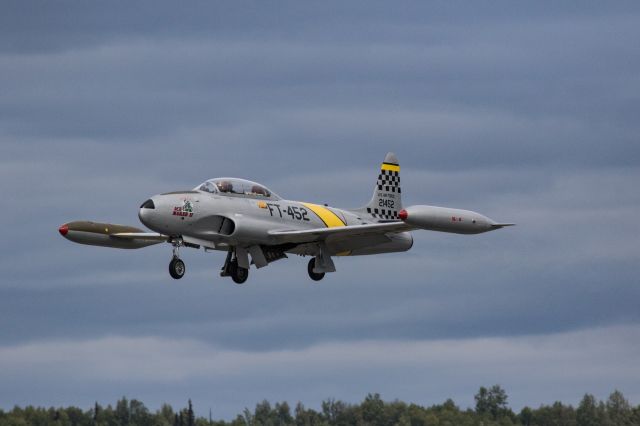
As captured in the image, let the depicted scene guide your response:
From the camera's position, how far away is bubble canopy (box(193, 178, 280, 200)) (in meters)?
73.8

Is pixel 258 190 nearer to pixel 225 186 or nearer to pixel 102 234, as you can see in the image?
pixel 225 186

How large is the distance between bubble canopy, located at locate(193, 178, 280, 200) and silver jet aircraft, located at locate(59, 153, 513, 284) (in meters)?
0.04

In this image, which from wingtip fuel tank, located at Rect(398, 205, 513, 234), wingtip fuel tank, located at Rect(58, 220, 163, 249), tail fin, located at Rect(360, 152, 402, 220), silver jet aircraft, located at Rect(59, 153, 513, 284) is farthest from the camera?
tail fin, located at Rect(360, 152, 402, 220)

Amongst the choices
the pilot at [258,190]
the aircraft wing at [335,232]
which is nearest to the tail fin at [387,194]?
the aircraft wing at [335,232]

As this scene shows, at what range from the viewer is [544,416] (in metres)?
128

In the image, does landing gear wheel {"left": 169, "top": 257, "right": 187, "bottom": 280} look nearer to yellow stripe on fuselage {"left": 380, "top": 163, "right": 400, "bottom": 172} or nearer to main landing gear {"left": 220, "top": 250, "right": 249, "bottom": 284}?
main landing gear {"left": 220, "top": 250, "right": 249, "bottom": 284}

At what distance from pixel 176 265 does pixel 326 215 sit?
8270 millimetres

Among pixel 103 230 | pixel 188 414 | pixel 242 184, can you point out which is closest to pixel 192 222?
pixel 242 184

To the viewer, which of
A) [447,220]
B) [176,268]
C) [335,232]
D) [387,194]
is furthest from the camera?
[387,194]

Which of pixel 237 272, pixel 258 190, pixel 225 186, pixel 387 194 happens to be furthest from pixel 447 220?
pixel 387 194

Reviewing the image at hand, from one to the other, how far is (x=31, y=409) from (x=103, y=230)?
187 ft

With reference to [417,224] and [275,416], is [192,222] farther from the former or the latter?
[275,416]

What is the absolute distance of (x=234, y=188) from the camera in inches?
2921

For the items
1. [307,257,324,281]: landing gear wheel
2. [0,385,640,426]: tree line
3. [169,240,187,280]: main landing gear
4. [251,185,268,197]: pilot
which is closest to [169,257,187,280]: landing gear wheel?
[169,240,187,280]: main landing gear
